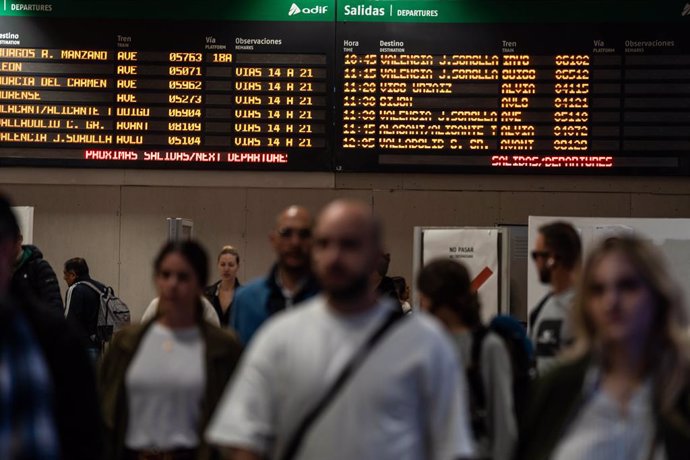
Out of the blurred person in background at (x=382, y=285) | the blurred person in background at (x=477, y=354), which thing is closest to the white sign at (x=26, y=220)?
the blurred person in background at (x=382, y=285)

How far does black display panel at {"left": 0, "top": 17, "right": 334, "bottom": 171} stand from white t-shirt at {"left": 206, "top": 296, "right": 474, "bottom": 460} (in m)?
6.83

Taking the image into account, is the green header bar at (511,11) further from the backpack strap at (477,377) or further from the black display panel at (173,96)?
the backpack strap at (477,377)

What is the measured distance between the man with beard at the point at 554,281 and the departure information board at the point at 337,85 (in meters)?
4.69

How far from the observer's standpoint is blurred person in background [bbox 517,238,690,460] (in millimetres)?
2590

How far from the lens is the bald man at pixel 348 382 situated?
8.41ft

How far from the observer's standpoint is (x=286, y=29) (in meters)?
9.48

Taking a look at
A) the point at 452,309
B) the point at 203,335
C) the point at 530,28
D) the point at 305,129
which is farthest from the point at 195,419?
the point at 530,28

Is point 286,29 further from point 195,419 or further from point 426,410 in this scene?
point 426,410

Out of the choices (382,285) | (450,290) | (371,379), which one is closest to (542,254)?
(450,290)

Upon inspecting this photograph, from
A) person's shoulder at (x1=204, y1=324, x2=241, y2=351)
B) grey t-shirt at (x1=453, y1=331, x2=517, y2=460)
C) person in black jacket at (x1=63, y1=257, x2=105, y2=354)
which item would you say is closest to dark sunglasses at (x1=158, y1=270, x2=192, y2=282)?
person's shoulder at (x1=204, y1=324, x2=241, y2=351)

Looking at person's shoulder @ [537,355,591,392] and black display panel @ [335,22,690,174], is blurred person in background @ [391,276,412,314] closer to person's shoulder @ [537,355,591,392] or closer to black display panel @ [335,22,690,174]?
black display panel @ [335,22,690,174]

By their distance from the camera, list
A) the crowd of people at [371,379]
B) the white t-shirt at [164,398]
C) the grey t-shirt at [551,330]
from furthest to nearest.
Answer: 1. the grey t-shirt at [551,330]
2. the white t-shirt at [164,398]
3. the crowd of people at [371,379]

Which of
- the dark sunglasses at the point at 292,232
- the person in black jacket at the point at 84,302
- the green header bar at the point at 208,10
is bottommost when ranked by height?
the person in black jacket at the point at 84,302

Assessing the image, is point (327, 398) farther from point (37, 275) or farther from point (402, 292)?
point (402, 292)
